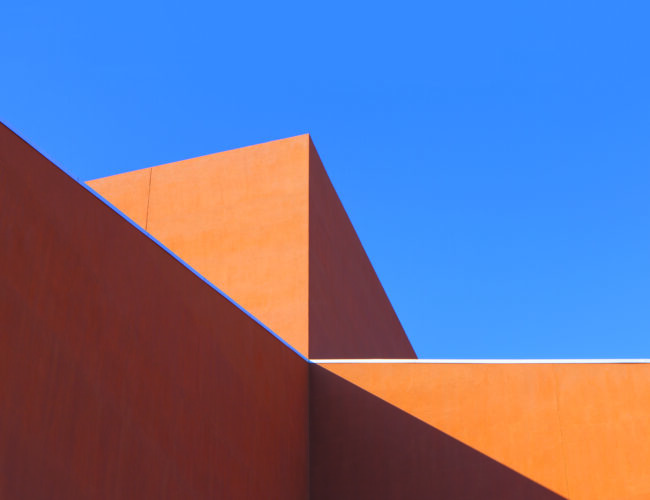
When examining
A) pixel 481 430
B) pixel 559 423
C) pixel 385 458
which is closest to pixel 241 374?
pixel 385 458

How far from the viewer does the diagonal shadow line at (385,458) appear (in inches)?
284

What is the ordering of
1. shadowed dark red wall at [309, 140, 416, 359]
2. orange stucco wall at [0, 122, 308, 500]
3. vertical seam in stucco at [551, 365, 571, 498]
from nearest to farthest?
orange stucco wall at [0, 122, 308, 500]
vertical seam in stucco at [551, 365, 571, 498]
shadowed dark red wall at [309, 140, 416, 359]

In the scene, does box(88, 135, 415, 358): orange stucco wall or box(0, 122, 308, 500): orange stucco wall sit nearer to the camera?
box(0, 122, 308, 500): orange stucco wall

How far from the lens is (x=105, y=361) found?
428cm

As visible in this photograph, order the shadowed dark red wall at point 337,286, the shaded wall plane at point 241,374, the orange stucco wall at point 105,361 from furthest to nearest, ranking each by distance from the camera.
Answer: the shadowed dark red wall at point 337,286
the shaded wall plane at point 241,374
the orange stucco wall at point 105,361

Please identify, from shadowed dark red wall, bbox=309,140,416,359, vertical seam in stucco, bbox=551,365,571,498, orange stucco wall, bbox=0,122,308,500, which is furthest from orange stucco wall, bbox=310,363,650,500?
orange stucco wall, bbox=0,122,308,500

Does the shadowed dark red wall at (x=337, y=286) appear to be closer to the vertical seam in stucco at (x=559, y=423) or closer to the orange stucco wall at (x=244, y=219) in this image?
the orange stucco wall at (x=244, y=219)

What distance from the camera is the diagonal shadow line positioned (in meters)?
7.22

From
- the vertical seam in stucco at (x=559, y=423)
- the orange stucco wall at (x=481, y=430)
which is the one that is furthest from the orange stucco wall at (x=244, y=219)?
the vertical seam in stucco at (x=559, y=423)

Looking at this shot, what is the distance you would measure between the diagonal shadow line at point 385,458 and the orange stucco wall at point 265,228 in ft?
2.51

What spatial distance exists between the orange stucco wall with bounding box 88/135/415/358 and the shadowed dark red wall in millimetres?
16

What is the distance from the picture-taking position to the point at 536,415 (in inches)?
290

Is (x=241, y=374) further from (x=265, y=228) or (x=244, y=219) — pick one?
(x=244, y=219)

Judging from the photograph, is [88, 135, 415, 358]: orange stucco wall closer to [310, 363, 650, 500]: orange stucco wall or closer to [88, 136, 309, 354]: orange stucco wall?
[88, 136, 309, 354]: orange stucco wall
